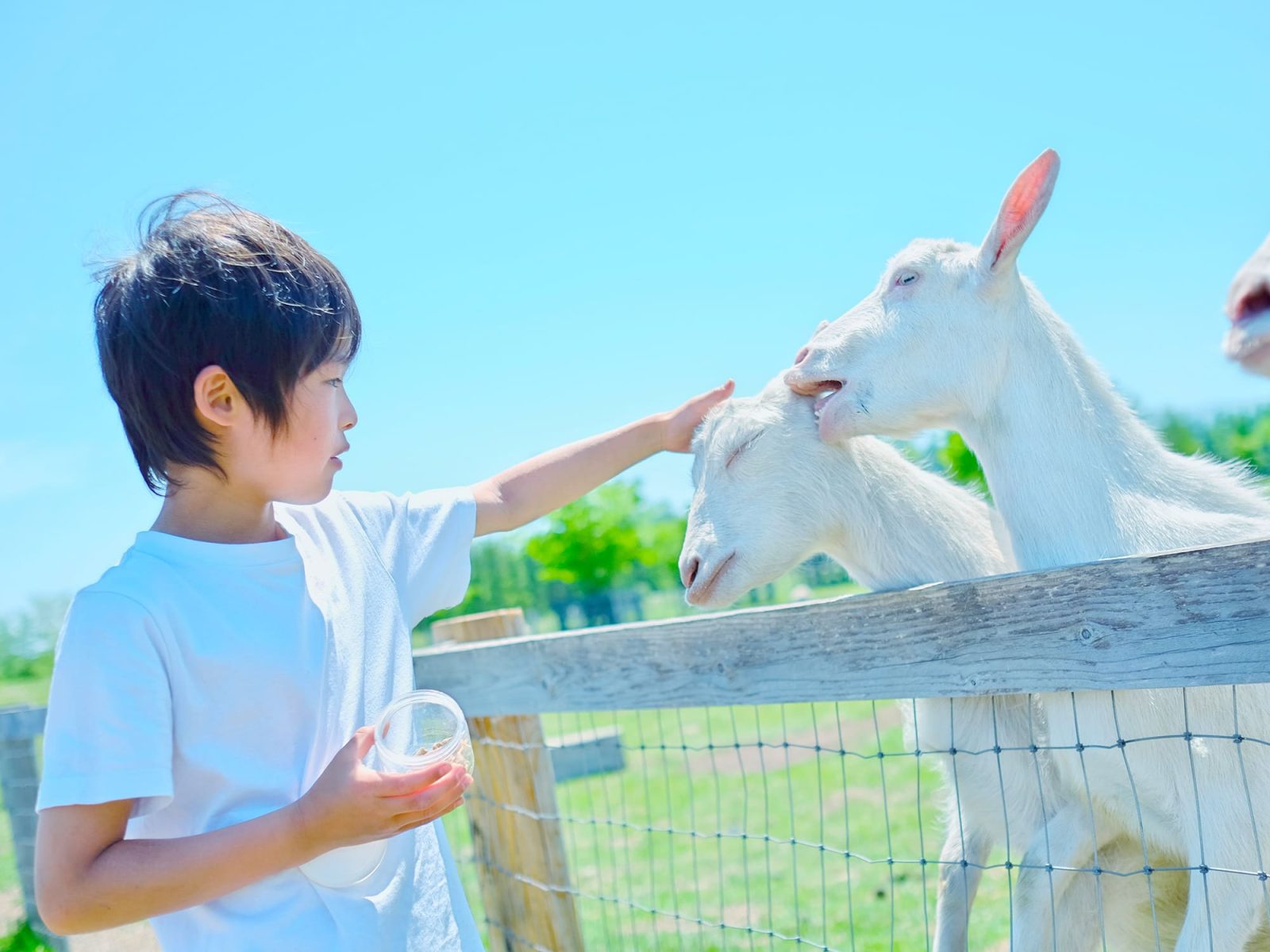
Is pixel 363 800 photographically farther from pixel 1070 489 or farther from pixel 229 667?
pixel 1070 489

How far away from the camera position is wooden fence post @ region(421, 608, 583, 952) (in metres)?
2.99

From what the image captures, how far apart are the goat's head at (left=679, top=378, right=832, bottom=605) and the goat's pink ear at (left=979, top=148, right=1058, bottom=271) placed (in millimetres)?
535

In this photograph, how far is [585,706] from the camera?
2.49 meters

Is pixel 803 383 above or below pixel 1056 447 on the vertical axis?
above

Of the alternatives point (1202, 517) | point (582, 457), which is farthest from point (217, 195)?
point (1202, 517)

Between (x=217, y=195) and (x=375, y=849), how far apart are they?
108 centimetres

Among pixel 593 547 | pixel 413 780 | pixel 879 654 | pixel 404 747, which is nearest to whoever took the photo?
pixel 413 780

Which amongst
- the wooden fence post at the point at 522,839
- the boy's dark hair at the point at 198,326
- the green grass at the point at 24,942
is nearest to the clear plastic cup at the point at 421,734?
the boy's dark hair at the point at 198,326

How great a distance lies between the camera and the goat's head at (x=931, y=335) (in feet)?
7.30

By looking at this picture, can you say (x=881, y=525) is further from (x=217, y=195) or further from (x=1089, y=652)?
(x=217, y=195)

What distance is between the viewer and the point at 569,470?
7.79 ft

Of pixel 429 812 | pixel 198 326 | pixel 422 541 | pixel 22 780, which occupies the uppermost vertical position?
pixel 198 326

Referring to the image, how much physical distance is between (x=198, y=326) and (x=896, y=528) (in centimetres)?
156

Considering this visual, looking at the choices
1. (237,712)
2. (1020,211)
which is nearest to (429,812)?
(237,712)
